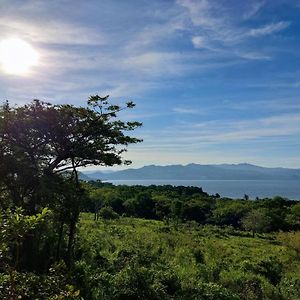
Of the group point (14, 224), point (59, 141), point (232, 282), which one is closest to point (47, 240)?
point (59, 141)

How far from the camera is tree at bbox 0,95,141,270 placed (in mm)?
16484

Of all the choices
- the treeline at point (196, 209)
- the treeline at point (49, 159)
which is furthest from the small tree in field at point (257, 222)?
the treeline at point (49, 159)

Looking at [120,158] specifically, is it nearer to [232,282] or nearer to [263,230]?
[232,282]

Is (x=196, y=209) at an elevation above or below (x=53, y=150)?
below

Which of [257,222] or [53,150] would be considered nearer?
[53,150]

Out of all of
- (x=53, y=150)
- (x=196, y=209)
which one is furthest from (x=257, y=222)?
(x=53, y=150)

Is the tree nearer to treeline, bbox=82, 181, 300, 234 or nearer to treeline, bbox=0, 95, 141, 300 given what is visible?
treeline, bbox=0, 95, 141, 300

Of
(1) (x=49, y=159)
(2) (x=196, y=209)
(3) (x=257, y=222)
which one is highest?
(1) (x=49, y=159)

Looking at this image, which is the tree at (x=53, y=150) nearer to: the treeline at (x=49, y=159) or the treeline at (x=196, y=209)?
the treeline at (x=49, y=159)

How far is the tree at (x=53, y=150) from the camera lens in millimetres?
16484

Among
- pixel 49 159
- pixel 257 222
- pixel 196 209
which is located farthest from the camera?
pixel 196 209

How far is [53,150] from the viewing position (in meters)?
18.6

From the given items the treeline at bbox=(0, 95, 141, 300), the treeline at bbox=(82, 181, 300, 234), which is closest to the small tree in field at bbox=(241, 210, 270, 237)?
the treeline at bbox=(82, 181, 300, 234)

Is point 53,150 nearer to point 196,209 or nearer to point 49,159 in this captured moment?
point 49,159
